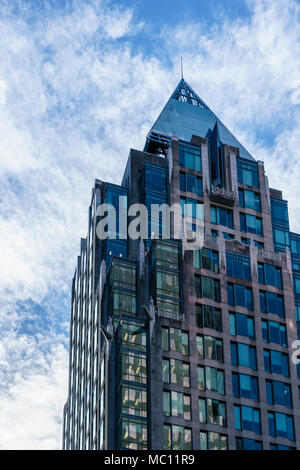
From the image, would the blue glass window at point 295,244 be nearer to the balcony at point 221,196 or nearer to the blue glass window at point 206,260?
the balcony at point 221,196

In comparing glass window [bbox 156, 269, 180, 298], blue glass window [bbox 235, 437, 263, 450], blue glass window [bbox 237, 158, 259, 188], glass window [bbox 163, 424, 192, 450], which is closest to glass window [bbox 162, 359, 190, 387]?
glass window [bbox 163, 424, 192, 450]

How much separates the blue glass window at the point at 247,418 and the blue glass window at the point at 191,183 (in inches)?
1125

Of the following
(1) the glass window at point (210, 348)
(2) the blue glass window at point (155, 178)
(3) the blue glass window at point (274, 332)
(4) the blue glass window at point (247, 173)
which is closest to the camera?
(1) the glass window at point (210, 348)

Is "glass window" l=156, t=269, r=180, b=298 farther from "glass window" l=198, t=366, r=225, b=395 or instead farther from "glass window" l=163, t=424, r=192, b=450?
"glass window" l=163, t=424, r=192, b=450

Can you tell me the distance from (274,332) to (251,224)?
16222mm

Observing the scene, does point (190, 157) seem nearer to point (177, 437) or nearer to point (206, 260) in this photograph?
point (206, 260)

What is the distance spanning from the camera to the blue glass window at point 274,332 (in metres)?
109

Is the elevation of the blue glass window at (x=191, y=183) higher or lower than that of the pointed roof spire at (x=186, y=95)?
lower

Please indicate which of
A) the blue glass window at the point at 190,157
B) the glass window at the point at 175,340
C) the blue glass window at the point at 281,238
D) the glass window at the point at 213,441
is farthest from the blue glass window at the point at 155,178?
the glass window at the point at 213,441

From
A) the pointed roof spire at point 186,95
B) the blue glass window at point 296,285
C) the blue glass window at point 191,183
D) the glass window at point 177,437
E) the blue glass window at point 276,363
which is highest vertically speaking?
the pointed roof spire at point 186,95

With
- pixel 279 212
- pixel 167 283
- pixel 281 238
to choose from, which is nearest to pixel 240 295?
pixel 167 283
